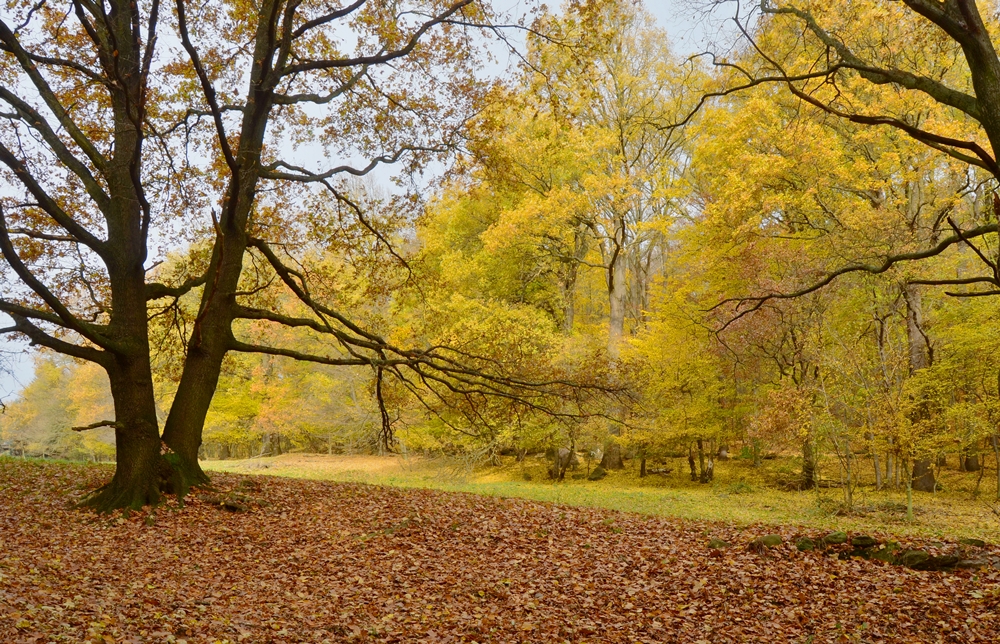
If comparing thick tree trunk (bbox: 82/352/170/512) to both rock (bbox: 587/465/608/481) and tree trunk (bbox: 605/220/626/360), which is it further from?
rock (bbox: 587/465/608/481)

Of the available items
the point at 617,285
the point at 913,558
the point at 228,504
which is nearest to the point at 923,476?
the point at 617,285

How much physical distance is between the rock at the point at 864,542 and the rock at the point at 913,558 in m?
0.42

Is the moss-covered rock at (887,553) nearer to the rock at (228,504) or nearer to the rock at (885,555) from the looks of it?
the rock at (885,555)

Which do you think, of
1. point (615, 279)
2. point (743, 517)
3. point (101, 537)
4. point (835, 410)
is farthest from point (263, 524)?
point (615, 279)

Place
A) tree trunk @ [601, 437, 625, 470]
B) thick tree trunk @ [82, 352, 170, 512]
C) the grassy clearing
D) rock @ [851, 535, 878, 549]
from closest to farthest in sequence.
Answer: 1. rock @ [851, 535, 878, 549]
2. thick tree trunk @ [82, 352, 170, 512]
3. the grassy clearing
4. tree trunk @ [601, 437, 625, 470]

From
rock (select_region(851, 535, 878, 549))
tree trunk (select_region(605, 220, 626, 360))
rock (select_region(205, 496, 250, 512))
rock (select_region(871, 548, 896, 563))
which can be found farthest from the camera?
tree trunk (select_region(605, 220, 626, 360))

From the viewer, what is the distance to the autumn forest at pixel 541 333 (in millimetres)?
5832

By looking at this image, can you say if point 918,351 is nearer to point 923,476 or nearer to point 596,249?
point 923,476

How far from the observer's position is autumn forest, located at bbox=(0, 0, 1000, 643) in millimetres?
5832

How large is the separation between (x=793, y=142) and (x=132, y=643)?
1567 cm

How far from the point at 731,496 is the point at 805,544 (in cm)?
943

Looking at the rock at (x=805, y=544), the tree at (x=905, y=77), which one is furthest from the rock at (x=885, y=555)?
the tree at (x=905, y=77)

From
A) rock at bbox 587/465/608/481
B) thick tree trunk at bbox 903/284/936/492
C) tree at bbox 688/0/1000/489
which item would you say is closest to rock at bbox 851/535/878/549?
tree at bbox 688/0/1000/489

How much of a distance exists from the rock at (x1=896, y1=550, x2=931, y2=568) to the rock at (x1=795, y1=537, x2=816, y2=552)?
3.03 ft
